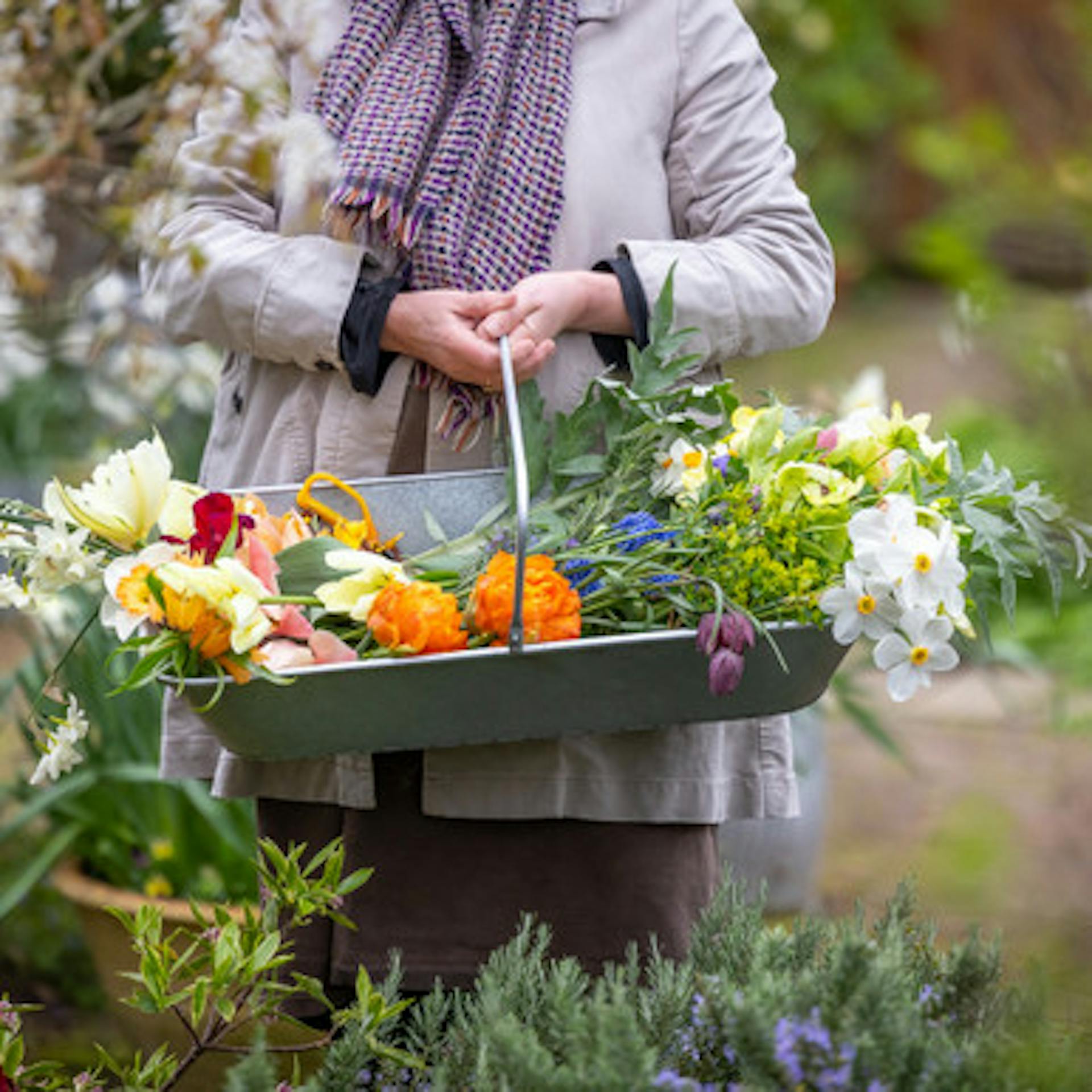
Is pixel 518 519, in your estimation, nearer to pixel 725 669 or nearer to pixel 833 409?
pixel 725 669

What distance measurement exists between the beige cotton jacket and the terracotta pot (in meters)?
0.66

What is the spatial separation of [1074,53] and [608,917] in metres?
1.26

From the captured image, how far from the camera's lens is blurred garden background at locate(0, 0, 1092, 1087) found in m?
0.62

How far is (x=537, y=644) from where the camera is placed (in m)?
1.51

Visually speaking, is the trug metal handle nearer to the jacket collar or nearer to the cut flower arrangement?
the cut flower arrangement

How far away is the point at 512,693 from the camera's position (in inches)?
61.3

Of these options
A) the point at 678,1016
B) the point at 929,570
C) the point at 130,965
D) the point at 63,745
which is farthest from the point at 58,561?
the point at 130,965

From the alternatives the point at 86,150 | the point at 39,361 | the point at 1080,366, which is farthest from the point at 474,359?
the point at 39,361

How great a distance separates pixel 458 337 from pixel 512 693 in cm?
42

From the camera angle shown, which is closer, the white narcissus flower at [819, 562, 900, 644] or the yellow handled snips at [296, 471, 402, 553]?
the white narcissus flower at [819, 562, 900, 644]

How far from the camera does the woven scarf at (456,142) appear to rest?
1.84 m

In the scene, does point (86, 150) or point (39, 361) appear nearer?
point (86, 150)

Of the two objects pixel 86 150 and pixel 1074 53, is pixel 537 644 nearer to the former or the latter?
pixel 1074 53

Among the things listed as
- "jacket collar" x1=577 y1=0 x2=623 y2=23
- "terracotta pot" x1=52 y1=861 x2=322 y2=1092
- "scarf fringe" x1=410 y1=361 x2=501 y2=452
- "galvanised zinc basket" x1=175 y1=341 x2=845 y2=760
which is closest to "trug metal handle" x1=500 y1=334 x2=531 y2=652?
"galvanised zinc basket" x1=175 y1=341 x2=845 y2=760
